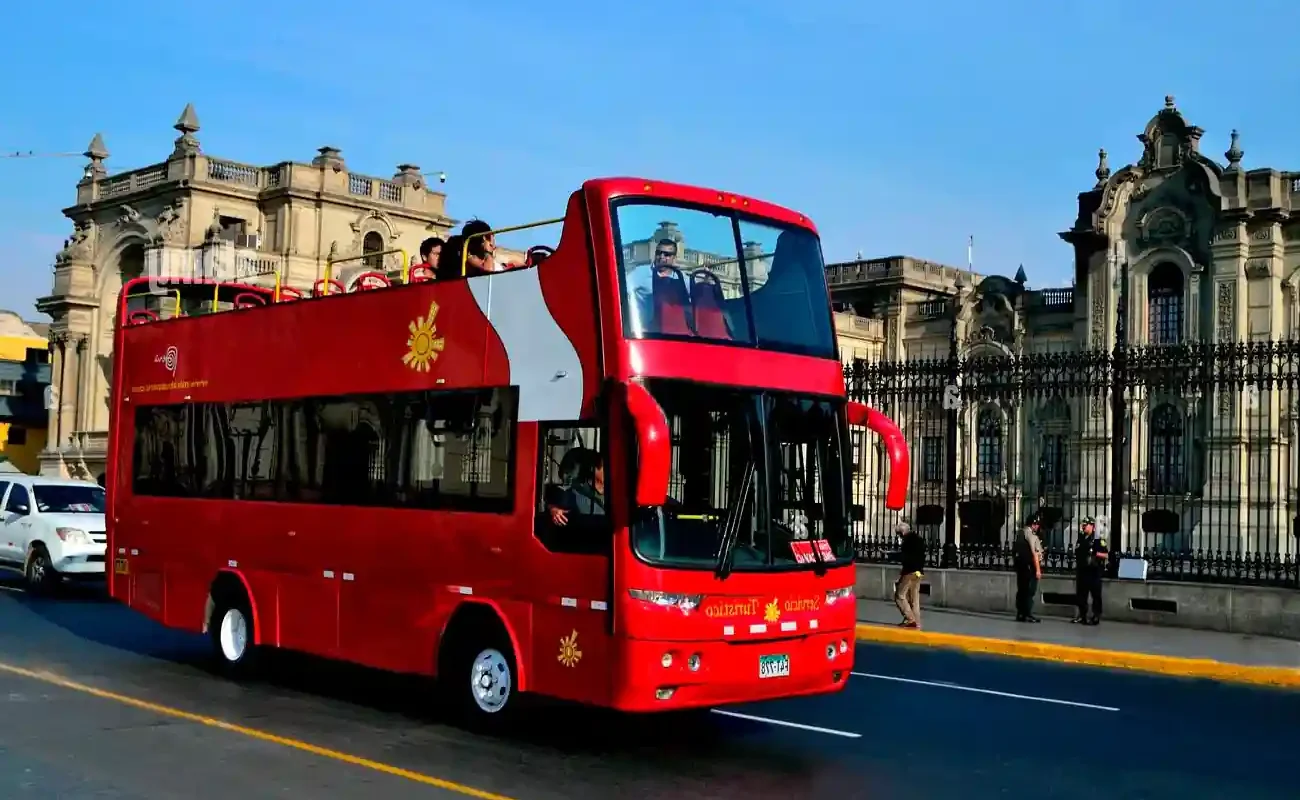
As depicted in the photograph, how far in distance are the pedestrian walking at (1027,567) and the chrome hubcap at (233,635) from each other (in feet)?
38.0

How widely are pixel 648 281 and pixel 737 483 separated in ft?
5.03

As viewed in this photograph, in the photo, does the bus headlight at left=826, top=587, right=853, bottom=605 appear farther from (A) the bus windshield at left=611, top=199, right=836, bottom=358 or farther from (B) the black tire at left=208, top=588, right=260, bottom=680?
(B) the black tire at left=208, top=588, right=260, bottom=680

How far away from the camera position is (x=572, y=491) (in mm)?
9547

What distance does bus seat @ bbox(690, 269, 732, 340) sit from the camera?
958cm

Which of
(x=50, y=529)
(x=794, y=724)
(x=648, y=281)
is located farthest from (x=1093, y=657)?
(x=50, y=529)

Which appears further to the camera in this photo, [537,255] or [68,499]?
[68,499]

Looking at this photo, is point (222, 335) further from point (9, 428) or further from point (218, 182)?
point (9, 428)

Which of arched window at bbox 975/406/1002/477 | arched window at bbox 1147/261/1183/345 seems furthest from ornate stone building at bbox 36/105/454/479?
arched window at bbox 1147/261/1183/345

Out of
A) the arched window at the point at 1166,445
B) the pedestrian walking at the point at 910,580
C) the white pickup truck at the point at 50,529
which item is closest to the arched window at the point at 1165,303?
the arched window at the point at 1166,445

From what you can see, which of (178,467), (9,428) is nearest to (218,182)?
(9,428)

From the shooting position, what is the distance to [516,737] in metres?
10.1

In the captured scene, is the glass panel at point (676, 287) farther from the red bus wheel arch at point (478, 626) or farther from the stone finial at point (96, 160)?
the stone finial at point (96, 160)

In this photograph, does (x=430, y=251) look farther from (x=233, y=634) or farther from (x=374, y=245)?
(x=374, y=245)

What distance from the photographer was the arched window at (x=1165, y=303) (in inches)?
2108
